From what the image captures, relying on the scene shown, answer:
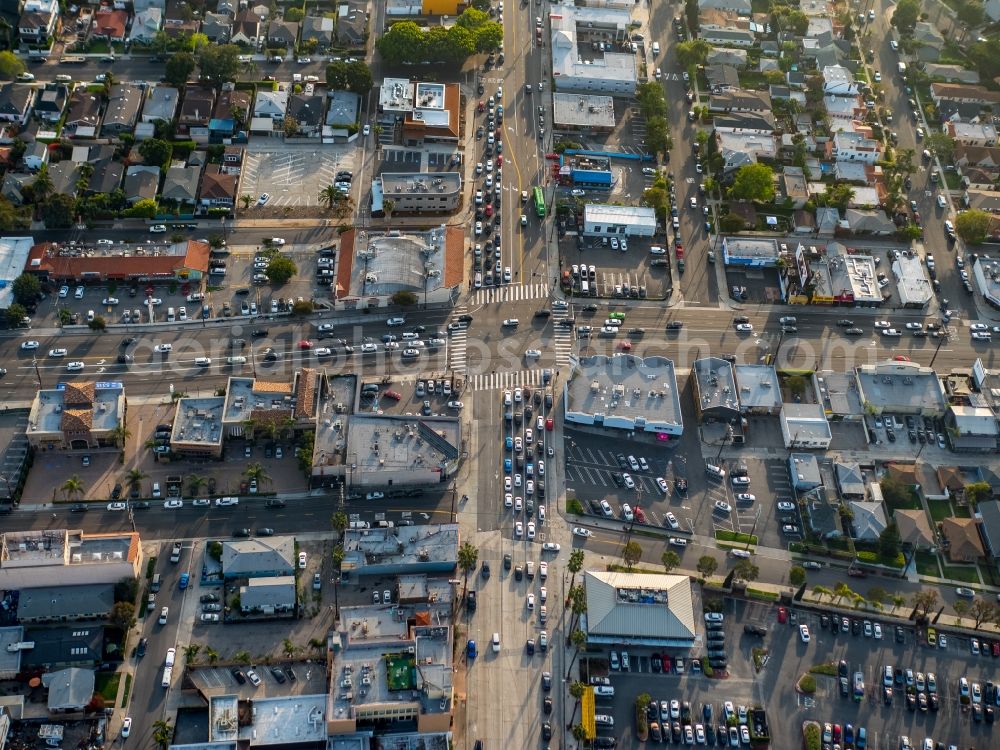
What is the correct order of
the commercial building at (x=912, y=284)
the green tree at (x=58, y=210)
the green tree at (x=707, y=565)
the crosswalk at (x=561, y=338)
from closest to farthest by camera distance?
1. the green tree at (x=707, y=565)
2. the crosswalk at (x=561, y=338)
3. the green tree at (x=58, y=210)
4. the commercial building at (x=912, y=284)

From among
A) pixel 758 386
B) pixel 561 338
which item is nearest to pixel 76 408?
pixel 561 338

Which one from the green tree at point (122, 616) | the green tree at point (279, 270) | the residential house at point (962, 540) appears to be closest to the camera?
the green tree at point (122, 616)

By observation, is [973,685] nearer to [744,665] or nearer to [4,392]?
[744,665]

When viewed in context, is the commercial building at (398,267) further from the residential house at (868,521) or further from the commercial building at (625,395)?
the residential house at (868,521)

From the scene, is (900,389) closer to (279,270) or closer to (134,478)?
(279,270)

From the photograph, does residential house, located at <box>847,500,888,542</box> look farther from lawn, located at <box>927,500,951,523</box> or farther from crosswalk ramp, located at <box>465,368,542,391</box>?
crosswalk ramp, located at <box>465,368,542,391</box>

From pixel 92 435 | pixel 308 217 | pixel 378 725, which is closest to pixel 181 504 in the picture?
pixel 92 435

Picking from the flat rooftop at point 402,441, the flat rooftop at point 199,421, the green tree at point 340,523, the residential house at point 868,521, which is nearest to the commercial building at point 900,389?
the residential house at point 868,521
